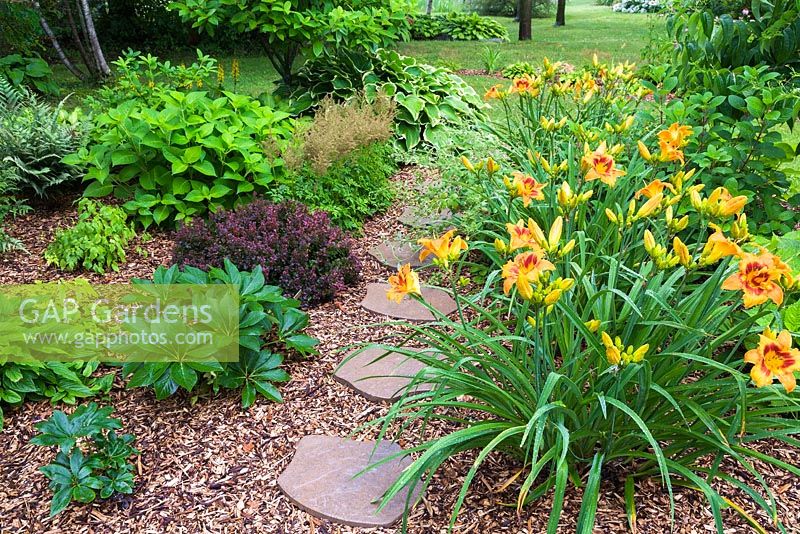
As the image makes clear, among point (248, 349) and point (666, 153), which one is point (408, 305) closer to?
point (248, 349)

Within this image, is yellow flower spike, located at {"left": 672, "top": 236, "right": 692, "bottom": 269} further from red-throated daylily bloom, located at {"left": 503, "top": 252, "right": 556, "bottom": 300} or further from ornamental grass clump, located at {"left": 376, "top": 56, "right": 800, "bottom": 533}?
red-throated daylily bloom, located at {"left": 503, "top": 252, "right": 556, "bottom": 300}

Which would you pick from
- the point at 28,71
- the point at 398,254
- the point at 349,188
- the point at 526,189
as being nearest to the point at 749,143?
the point at 526,189

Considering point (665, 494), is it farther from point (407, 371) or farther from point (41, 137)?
point (41, 137)

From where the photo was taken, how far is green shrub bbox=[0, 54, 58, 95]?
682cm

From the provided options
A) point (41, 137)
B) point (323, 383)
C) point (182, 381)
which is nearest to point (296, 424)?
point (323, 383)

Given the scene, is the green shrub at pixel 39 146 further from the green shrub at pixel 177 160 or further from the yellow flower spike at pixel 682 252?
the yellow flower spike at pixel 682 252

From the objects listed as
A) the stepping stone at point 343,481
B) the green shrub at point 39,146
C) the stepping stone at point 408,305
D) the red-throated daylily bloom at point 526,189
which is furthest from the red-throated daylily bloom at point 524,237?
the green shrub at point 39,146

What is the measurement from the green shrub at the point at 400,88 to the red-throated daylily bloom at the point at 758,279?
3857 mm

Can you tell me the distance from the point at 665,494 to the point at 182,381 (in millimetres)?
1682

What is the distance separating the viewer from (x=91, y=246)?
346cm

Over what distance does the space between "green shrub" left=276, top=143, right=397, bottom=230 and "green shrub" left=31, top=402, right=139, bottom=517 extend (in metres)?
1.94

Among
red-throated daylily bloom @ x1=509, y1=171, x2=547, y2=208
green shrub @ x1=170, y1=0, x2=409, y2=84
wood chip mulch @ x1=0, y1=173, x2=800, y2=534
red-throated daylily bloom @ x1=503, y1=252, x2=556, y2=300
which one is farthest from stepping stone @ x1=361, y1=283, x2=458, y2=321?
green shrub @ x1=170, y1=0, x2=409, y2=84

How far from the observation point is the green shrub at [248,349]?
239 centimetres

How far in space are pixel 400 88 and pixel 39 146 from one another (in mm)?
2924
